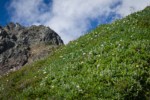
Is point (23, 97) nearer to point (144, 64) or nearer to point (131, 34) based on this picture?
point (144, 64)

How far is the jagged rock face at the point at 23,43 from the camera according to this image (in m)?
95.4

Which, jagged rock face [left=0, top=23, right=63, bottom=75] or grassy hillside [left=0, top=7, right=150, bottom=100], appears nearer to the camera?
grassy hillside [left=0, top=7, right=150, bottom=100]

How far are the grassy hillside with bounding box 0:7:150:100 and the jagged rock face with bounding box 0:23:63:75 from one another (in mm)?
65045

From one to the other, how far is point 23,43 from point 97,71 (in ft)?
307

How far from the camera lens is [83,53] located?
2450 centimetres

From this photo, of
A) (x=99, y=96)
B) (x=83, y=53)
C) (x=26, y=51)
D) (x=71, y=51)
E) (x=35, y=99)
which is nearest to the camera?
(x=99, y=96)

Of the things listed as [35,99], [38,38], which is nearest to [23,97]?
[35,99]

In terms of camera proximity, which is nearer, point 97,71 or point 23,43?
point 97,71

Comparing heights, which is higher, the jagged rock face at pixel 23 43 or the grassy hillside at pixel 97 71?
the jagged rock face at pixel 23 43

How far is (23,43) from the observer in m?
112

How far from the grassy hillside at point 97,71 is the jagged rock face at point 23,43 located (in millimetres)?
65045

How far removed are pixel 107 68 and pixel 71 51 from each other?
7538 millimetres

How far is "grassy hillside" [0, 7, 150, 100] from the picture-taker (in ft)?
60.1

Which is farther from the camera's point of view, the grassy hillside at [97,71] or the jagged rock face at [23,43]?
the jagged rock face at [23,43]
